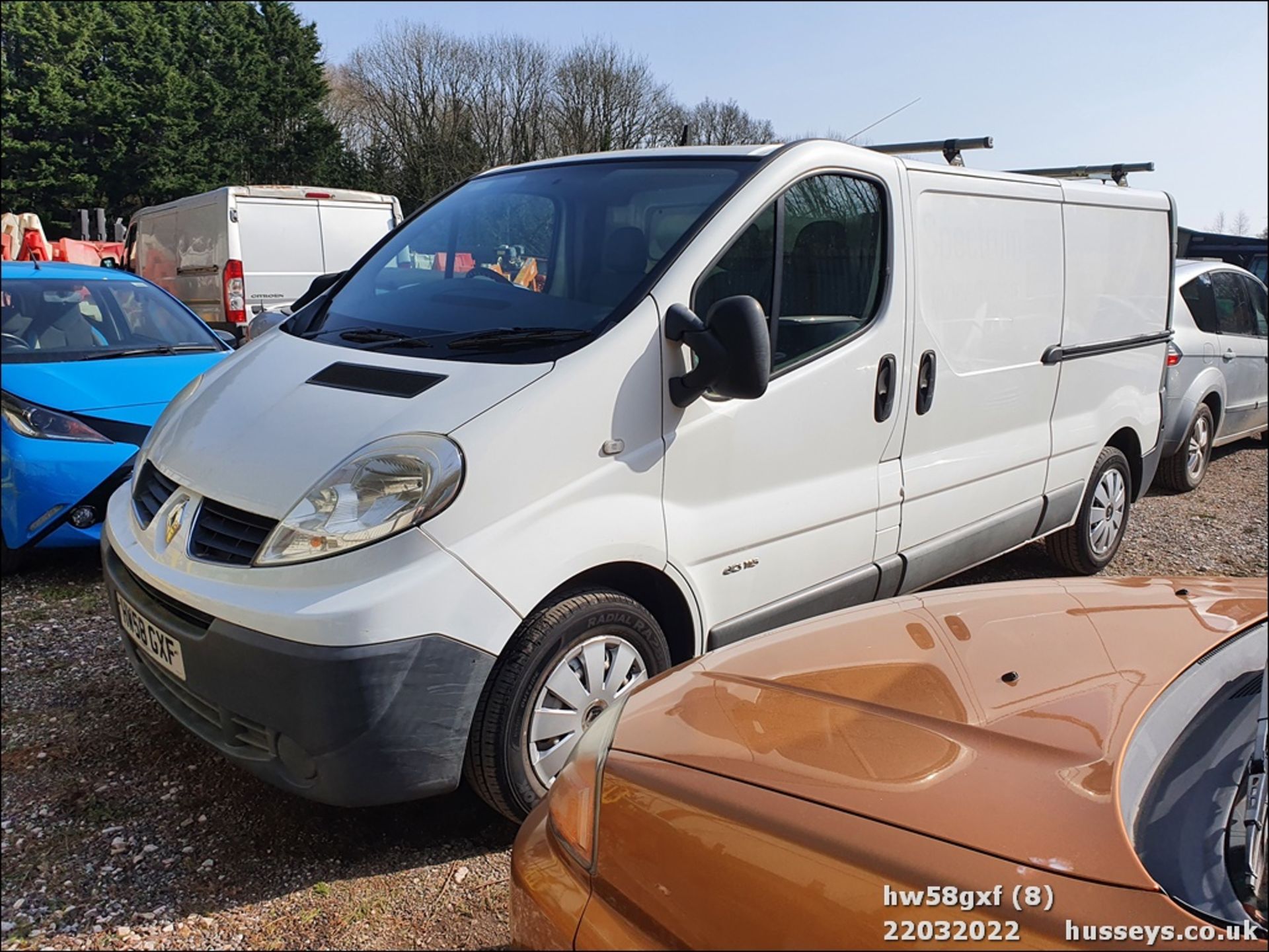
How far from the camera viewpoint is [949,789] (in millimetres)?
1317

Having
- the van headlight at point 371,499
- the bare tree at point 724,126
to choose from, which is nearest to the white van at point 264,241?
the bare tree at point 724,126

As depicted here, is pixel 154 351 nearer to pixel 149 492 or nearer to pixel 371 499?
pixel 149 492

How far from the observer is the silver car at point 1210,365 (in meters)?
7.14

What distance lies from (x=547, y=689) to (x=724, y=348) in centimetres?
103

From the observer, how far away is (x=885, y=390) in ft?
11.1

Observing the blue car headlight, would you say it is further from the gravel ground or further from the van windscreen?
the van windscreen

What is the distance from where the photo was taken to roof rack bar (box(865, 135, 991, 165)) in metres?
4.32

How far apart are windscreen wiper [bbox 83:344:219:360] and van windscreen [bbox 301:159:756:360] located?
237 centimetres

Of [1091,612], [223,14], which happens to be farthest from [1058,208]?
[223,14]

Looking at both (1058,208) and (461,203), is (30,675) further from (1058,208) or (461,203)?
(1058,208)

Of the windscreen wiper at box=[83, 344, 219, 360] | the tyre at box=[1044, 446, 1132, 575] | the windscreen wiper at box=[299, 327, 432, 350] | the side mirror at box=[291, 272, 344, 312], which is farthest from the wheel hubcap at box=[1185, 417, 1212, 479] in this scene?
the windscreen wiper at box=[83, 344, 219, 360]

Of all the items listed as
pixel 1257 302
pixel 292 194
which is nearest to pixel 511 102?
pixel 292 194

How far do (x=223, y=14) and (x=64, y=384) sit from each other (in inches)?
1708

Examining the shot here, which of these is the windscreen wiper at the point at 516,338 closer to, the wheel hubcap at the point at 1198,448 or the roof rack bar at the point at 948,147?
the roof rack bar at the point at 948,147
